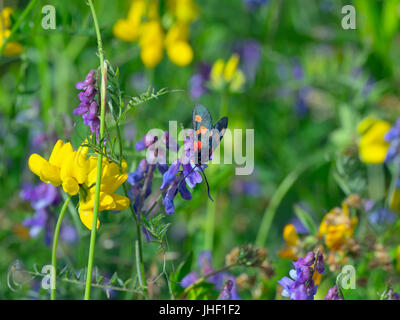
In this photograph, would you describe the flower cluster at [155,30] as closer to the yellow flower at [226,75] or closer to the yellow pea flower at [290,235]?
the yellow flower at [226,75]

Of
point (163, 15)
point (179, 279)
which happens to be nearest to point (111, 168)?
point (179, 279)

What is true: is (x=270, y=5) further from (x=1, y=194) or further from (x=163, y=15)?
(x=1, y=194)

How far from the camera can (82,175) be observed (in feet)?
2.69

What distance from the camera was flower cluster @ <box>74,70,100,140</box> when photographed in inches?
31.5

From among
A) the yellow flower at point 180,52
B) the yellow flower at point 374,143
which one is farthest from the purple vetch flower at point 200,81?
the yellow flower at point 374,143

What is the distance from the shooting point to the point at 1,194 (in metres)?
1.62

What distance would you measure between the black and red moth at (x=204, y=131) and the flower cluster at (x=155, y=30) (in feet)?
3.03

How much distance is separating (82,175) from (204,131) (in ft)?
0.59

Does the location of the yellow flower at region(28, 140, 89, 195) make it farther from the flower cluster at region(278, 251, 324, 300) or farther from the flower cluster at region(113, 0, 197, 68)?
the flower cluster at region(113, 0, 197, 68)

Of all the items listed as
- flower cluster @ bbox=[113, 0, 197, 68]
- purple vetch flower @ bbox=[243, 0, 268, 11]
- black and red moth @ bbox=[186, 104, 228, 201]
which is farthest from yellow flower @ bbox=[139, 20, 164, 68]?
black and red moth @ bbox=[186, 104, 228, 201]

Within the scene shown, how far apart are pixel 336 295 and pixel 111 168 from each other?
14.5 inches

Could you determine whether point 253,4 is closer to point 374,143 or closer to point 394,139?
point 374,143

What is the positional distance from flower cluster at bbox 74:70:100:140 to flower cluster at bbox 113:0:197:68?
891 mm

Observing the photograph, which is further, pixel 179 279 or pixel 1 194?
pixel 1 194
